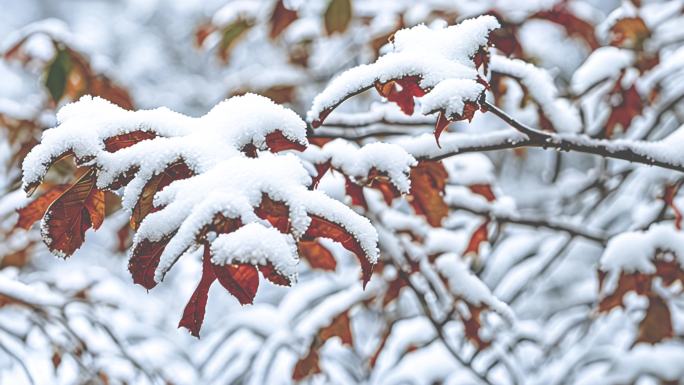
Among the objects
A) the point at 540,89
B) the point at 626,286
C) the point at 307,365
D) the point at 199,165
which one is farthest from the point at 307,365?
the point at 199,165

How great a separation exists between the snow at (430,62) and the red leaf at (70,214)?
27cm

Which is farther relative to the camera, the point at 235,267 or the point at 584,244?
the point at 584,244

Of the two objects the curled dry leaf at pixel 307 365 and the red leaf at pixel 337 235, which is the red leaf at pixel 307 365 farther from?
the red leaf at pixel 337 235

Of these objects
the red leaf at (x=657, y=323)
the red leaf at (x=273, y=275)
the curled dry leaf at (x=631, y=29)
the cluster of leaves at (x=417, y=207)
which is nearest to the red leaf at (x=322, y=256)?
the cluster of leaves at (x=417, y=207)

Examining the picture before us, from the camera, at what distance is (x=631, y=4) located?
64.7 inches

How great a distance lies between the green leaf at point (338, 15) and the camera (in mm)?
1596


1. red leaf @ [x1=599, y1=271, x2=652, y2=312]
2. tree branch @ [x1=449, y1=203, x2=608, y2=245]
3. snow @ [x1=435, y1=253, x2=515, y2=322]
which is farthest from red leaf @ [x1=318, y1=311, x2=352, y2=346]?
red leaf @ [x1=599, y1=271, x2=652, y2=312]

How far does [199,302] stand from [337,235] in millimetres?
152

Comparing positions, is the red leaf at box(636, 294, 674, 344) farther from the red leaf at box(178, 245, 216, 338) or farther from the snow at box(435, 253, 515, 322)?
the red leaf at box(178, 245, 216, 338)

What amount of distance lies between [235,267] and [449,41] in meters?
0.34

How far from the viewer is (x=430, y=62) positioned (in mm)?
719

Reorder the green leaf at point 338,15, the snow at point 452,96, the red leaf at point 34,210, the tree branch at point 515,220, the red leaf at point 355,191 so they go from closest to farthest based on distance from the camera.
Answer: the snow at point 452,96
the red leaf at point 34,210
the red leaf at point 355,191
the tree branch at point 515,220
the green leaf at point 338,15

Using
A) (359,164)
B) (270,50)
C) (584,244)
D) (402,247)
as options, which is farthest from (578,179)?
(270,50)

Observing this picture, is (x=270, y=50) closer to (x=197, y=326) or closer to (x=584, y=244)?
(x=584, y=244)
